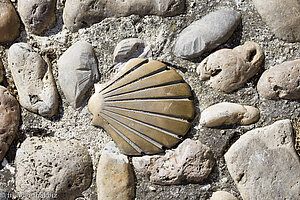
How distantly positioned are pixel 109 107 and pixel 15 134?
43 cm

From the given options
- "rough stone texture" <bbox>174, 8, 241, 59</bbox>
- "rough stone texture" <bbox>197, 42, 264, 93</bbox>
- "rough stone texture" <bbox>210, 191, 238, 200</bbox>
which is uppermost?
"rough stone texture" <bbox>174, 8, 241, 59</bbox>

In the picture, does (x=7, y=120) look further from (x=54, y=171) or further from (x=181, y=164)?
(x=181, y=164)

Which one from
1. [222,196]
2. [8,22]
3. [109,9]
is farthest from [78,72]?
[222,196]

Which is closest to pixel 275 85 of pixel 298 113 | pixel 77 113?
pixel 298 113

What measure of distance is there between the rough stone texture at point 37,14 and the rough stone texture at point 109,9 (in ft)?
0.22

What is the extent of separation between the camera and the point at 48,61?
4.84ft

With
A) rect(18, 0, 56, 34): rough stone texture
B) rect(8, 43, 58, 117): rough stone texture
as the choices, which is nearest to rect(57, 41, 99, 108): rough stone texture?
rect(8, 43, 58, 117): rough stone texture

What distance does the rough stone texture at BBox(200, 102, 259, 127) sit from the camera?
4.22 feet

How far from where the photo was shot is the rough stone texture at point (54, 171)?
1370 millimetres

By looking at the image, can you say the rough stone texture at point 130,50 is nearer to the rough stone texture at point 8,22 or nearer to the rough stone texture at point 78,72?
the rough stone texture at point 78,72

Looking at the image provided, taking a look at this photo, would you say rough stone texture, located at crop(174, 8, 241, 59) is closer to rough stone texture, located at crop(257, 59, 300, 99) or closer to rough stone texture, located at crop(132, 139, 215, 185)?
rough stone texture, located at crop(257, 59, 300, 99)

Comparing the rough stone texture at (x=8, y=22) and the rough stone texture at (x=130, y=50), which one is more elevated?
the rough stone texture at (x=8, y=22)

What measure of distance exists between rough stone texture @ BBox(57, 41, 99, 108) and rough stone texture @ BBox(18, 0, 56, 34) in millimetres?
163

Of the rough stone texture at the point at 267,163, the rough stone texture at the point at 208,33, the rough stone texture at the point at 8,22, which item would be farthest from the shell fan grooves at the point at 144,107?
the rough stone texture at the point at 8,22
